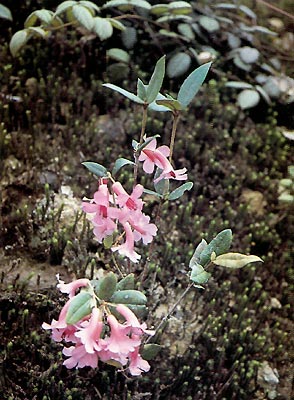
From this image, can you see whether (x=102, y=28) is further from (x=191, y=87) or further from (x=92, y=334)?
(x=92, y=334)

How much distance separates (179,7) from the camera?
3.51 meters

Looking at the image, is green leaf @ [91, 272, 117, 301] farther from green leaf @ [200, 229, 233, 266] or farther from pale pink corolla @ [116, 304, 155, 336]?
green leaf @ [200, 229, 233, 266]

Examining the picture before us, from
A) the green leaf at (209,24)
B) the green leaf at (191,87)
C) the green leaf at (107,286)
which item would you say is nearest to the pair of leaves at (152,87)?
the green leaf at (191,87)

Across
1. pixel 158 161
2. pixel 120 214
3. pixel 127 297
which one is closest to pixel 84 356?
pixel 127 297

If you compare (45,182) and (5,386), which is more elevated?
(45,182)

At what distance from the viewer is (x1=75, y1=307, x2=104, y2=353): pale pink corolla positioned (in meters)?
1.51

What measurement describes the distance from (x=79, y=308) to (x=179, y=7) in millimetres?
2469

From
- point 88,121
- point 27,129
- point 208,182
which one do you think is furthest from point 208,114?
point 27,129

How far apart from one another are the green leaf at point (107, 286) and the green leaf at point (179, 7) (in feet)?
7.55

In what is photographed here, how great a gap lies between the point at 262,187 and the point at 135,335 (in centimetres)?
222

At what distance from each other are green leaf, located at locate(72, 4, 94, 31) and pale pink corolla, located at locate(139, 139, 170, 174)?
1.40 m

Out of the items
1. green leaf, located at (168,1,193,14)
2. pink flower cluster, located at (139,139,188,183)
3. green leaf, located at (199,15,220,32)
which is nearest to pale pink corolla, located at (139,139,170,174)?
pink flower cluster, located at (139,139,188,183)

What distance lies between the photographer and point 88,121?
349 centimetres

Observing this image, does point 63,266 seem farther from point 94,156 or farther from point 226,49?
point 226,49
